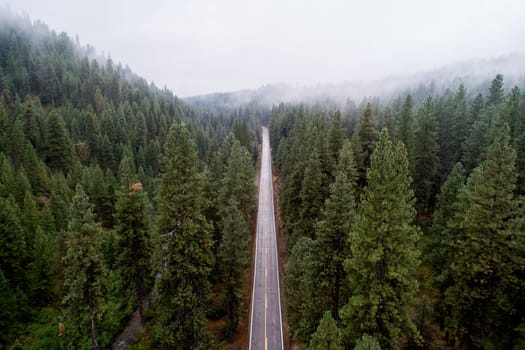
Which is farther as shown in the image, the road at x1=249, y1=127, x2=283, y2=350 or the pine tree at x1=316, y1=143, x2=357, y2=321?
the road at x1=249, y1=127, x2=283, y2=350

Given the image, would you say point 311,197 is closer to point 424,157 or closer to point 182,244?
point 182,244

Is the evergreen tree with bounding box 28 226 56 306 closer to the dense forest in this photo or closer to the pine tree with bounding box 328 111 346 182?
the dense forest

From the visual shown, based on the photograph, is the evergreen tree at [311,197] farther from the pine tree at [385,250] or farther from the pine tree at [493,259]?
the pine tree at [385,250]

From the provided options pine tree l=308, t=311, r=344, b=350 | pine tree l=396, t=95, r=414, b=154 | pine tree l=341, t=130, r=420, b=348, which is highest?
pine tree l=396, t=95, r=414, b=154

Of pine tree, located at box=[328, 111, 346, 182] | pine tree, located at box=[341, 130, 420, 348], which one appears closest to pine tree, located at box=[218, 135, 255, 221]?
pine tree, located at box=[328, 111, 346, 182]

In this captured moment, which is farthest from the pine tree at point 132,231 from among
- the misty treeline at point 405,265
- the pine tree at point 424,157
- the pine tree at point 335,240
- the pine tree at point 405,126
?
the pine tree at point 405,126
